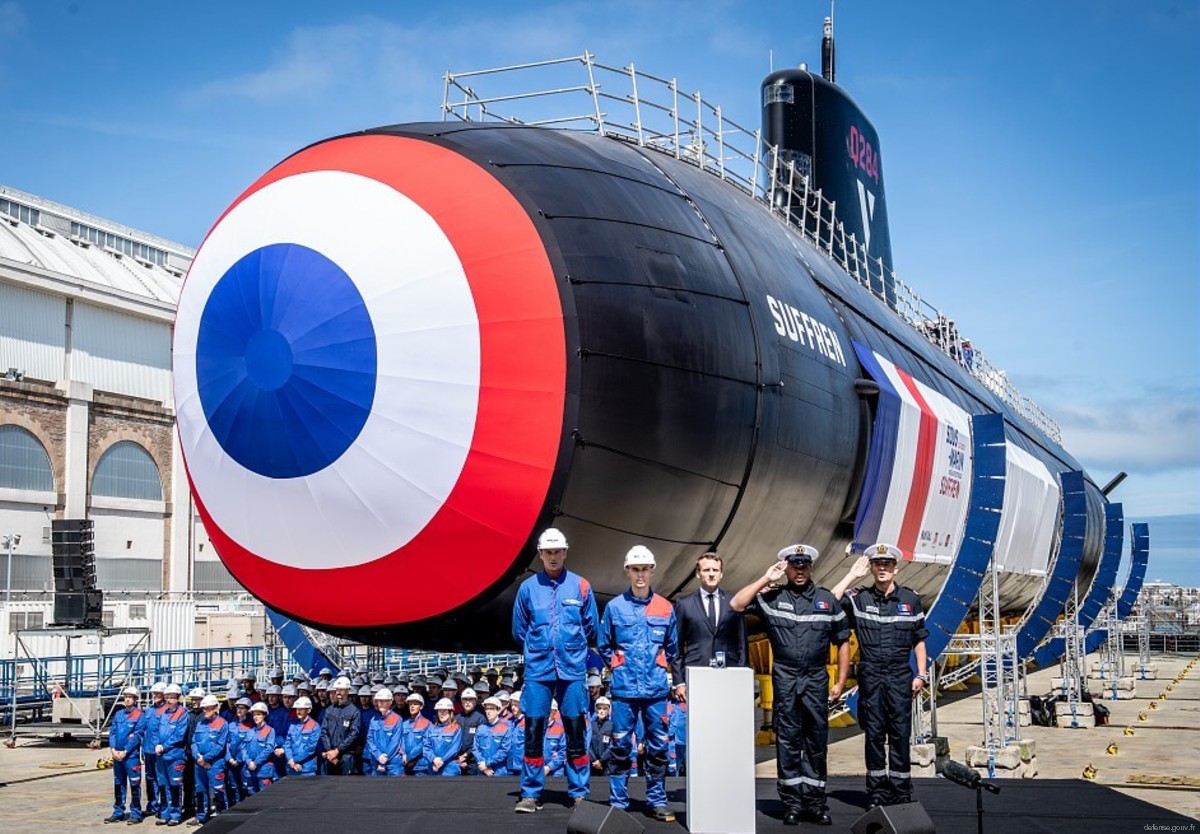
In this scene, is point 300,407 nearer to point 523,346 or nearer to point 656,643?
point 523,346

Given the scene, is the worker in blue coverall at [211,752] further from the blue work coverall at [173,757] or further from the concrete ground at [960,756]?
the concrete ground at [960,756]

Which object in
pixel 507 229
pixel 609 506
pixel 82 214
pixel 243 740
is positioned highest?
pixel 82 214

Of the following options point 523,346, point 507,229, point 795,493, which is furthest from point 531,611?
point 795,493

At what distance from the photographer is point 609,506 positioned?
29.7 ft

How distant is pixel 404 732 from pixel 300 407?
433cm

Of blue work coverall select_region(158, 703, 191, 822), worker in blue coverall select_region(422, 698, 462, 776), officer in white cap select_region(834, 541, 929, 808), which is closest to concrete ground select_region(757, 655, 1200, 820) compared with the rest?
officer in white cap select_region(834, 541, 929, 808)

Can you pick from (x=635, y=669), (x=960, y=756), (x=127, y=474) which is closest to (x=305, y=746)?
(x=635, y=669)

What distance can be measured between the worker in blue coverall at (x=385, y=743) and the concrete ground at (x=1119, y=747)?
4655 millimetres

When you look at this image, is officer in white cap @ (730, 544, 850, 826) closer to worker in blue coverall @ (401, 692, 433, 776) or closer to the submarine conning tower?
worker in blue coverall @ (401, 692, 433, 776)

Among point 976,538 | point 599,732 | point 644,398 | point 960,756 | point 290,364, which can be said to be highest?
point 290,364

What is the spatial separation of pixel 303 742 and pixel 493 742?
7.23 ft

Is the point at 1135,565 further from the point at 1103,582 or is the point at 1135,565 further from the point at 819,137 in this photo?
the point at 819,137

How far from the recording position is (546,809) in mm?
7398

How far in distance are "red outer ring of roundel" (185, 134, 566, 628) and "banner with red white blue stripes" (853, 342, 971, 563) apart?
589 centimetres
